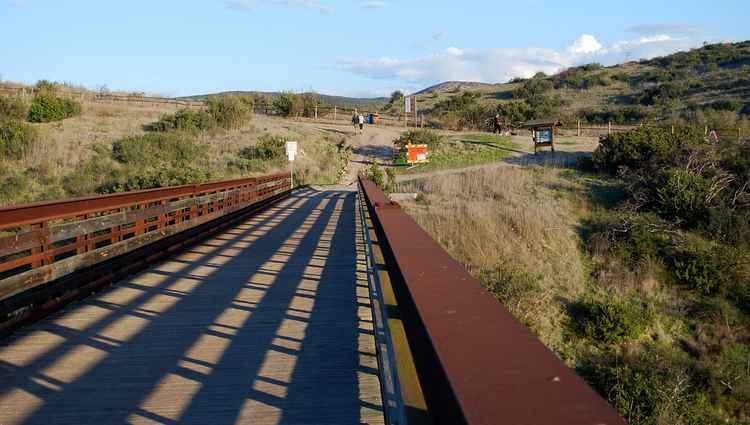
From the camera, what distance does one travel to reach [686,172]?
80.0ft

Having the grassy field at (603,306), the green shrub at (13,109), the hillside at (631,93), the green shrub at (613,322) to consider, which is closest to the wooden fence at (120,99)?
the green shrub at (13,109)

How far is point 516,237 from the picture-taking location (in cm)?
2078

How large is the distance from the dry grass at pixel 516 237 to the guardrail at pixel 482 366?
11813mm

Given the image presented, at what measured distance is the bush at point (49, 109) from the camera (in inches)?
1839

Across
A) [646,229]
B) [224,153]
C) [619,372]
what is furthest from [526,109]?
[619,372]

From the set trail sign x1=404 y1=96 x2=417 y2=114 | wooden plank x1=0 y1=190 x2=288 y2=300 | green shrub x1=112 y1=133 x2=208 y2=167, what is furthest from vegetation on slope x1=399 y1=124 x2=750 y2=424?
trail sign x1=404 y1=96 x2=417 y2=114

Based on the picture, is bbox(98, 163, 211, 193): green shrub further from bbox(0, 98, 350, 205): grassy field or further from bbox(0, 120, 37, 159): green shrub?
bbox(0, 120, 37, 159): green shrub

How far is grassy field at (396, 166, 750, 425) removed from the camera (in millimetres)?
11773

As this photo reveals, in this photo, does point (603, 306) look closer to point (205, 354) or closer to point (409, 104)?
point (205, 354)

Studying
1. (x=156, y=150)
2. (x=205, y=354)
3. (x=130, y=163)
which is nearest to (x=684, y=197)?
(x=205, y=354)

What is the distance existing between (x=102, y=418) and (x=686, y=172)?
80.1 ft

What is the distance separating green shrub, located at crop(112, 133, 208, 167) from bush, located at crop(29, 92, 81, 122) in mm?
9475

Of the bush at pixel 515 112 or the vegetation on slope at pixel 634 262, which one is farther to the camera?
the bush at pixel 515 112

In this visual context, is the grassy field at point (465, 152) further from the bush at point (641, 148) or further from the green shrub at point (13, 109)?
the green shrub at point (13, 109)
